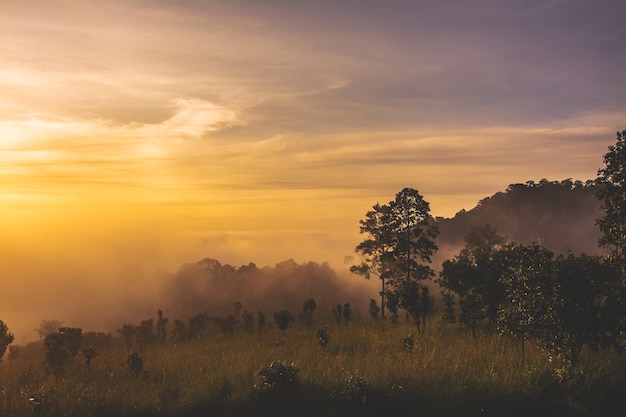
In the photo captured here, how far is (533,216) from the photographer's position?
586ft

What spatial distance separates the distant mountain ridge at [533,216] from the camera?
157750 millimetres

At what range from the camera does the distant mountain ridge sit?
158m

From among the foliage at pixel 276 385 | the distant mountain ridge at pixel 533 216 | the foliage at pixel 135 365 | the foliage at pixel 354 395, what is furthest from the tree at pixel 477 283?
the distant mountain ridge at pixel 533 216

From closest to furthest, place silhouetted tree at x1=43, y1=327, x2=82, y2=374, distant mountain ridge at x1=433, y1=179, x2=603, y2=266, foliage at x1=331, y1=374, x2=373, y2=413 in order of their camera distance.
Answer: foliage at x1=331, y1=374, x2=373, y2=413 < silhouetted tree at x1=43, y1=327, x2=82, y2=374 < distant mountain ridge at x1=433, y1=179, x2=603, y2=266

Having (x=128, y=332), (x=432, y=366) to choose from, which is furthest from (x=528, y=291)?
(x=128, y=332)

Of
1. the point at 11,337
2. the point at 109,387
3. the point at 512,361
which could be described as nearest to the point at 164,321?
the point at 11,337

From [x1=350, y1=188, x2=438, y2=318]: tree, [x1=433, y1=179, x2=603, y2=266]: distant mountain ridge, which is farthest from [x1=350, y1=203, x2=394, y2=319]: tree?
[x1=433, y1=179, x2=603, y2=266]: distant mountain ridge

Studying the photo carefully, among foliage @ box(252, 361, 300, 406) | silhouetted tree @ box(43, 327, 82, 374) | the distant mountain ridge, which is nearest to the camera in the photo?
foliage @ box(252, 361, 300, 406)

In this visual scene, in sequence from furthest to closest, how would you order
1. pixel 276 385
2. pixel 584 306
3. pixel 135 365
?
pixel 135 365 → pixel 584 306 → pixel 276 385

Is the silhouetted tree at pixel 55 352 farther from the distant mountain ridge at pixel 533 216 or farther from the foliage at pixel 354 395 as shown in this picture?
the distant mountain ridge at pixel 533 216

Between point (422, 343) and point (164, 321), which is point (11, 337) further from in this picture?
point (422, 343)

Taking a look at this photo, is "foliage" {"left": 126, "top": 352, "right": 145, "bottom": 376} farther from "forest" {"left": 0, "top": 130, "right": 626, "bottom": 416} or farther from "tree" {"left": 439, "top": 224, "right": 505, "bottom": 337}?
"tree" {"left": 439, "top": 224, "right": 505, "bottom": 337}

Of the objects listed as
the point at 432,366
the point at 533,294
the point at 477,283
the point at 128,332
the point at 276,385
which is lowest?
the point at 128,332

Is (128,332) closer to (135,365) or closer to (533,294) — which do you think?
(135,365)
